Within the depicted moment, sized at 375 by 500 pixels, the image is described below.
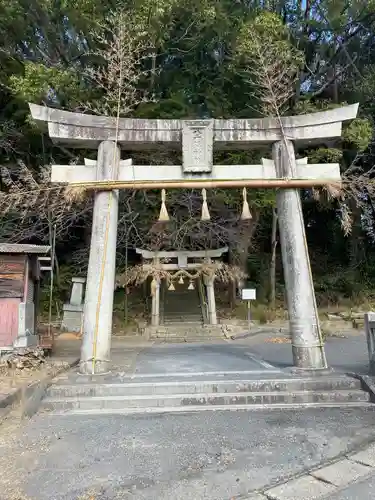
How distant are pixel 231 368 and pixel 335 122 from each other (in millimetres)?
4539

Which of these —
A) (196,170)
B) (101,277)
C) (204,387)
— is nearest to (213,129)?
(196,170)

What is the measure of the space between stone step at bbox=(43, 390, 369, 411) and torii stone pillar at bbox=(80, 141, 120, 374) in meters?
0.98

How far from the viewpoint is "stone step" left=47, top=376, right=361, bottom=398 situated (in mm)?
5324

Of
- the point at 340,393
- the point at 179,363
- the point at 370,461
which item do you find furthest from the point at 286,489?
the point at 179,363

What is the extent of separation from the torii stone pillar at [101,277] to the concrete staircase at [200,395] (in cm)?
55

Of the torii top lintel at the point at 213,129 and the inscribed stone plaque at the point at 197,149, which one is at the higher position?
the torii top lintel at the point at 213,129

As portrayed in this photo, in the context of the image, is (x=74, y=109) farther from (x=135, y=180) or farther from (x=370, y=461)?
(x=370, y=461)

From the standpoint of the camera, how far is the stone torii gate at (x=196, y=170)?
6.39m

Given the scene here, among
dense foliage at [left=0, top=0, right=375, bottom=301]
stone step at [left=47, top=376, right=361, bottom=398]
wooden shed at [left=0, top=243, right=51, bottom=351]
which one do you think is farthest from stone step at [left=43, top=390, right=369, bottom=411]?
dense foliage at [left=0, top=0, right=375, bottom=301]

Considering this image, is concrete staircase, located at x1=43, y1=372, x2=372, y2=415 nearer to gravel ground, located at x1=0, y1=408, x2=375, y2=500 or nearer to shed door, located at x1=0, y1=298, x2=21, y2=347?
gravel ground, located at x1=0, y1=408, x2=375, y2=500

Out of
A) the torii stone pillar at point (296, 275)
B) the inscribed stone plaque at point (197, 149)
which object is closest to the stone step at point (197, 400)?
the torii stone pillar at point (296, 275)

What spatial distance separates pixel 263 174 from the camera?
673 cm

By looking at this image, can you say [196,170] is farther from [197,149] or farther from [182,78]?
[182,78]

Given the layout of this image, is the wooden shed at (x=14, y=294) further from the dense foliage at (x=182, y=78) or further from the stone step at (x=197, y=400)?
the stone step at (x=197, y=400)
